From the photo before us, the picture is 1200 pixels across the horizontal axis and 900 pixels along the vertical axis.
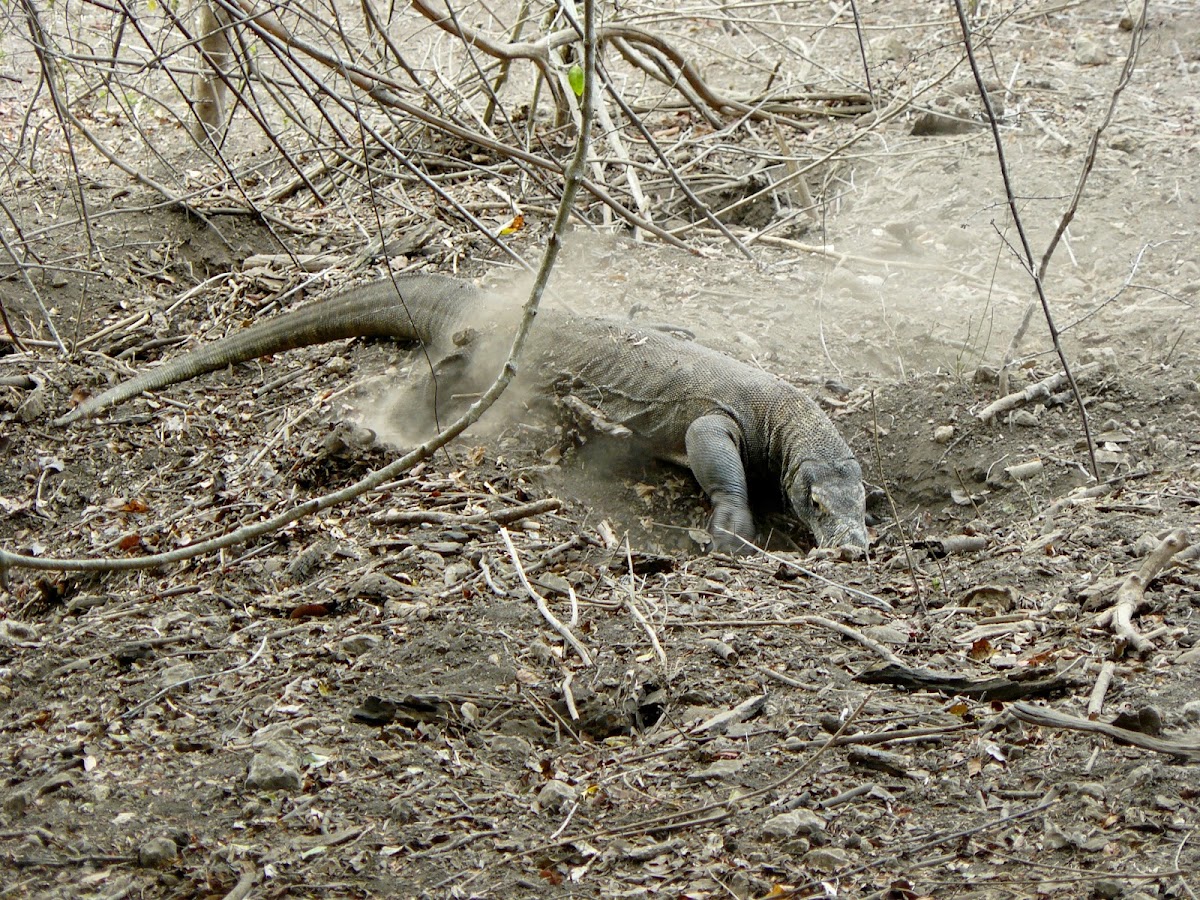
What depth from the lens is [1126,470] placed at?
4484mm

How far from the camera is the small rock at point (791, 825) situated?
2389 mm

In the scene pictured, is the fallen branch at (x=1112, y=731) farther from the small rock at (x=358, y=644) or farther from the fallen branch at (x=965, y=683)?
the small rock at (x=358, y=644)

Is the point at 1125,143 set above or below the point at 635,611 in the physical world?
above

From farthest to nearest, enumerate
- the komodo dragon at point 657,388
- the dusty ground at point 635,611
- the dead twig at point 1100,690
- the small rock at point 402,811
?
1. the komodo dragon at point 657,388
2. the dead twig at point 1100,690
3. the small rock at point 402,811
4. the dusty ground at point 635,611

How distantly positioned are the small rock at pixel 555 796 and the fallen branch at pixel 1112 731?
101cm

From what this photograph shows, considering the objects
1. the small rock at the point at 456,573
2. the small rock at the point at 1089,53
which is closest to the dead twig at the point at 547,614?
the small rock at the point at 456,573

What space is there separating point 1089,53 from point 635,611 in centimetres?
754

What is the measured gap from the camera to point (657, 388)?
227 inches

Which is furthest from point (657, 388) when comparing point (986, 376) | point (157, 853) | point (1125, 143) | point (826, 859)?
point (1125, 143)

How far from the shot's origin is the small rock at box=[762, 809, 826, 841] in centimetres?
239

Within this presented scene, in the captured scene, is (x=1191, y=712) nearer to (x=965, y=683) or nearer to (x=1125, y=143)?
(x=965, y=683)

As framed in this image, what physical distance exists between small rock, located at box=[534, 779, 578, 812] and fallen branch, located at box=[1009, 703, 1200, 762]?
1.01 meters

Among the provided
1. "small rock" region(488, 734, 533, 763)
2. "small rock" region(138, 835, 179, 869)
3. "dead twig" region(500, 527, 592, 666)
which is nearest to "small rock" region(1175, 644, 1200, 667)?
"dead twig" region(500, 527, 592, 666)

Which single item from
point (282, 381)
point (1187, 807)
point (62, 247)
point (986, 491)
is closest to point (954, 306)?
point (986, 491)
